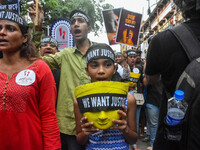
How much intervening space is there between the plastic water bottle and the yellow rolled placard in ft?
1.19

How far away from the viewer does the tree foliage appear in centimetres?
959

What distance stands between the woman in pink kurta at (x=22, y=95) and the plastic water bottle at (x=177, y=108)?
3.50ft

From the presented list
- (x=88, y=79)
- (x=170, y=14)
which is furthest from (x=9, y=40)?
(x=170, y=14)

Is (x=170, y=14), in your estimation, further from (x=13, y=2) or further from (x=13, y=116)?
(x=13, y=116)

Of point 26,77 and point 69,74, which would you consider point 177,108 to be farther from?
point 69,74

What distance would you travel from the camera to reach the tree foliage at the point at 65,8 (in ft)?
31.4

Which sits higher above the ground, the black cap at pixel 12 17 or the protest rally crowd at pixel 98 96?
the black cap at pixel 12 17

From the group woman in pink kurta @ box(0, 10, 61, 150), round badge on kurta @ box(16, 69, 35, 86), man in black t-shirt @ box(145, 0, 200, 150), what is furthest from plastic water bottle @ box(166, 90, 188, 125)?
round badge on kurta @ box(16, 69, 35, 86)

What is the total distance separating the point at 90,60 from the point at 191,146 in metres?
1.20

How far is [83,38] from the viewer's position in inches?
106

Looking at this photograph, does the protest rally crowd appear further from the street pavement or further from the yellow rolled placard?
the street pavement

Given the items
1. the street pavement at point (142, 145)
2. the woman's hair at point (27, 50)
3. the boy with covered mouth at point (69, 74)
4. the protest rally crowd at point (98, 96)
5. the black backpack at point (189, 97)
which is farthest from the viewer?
the street pavement at point (142, 145)

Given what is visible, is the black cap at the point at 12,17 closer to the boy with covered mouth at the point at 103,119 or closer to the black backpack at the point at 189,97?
the boy with covered mouth at the point at 103,119

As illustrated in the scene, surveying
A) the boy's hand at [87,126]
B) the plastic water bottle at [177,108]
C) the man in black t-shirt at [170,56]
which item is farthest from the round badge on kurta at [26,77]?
the plastic water bottle at [177,108]
